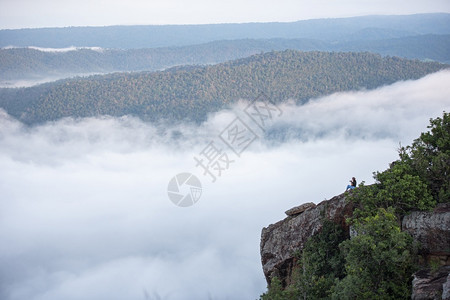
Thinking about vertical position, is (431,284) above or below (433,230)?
below

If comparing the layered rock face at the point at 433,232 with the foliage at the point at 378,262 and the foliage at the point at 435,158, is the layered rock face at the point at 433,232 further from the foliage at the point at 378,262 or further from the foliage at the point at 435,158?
the foliage at the point at 435,158

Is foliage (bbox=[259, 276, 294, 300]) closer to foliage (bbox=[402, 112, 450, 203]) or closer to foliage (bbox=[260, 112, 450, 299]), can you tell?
foliage (bbox=[260, 112, 450, 299])

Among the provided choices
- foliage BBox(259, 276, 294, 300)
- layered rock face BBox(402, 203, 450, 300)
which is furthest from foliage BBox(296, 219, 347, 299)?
layered rock face BBox(402, 203, 450, 300)

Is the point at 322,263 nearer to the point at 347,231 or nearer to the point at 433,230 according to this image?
the point at 347,231

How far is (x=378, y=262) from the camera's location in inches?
821

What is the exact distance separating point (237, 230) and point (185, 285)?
4803 centimetres

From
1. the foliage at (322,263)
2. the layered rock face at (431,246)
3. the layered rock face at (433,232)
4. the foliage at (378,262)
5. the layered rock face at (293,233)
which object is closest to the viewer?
the layered rock face at (431,246)

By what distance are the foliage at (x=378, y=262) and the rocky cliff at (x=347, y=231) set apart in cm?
91

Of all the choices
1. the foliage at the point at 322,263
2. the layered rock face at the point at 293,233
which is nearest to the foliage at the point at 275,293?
the foliage at the point at 322,263

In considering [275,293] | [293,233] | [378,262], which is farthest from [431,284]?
[293,233]

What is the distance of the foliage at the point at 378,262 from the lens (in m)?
20.0

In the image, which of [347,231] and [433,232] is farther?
[347,231]

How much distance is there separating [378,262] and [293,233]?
7698 mm

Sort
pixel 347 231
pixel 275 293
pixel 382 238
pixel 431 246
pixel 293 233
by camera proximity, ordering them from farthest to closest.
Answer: pixel 293 233, pixel 347 231, pixel 275 293, pixel 382 238, pixel 431 246
